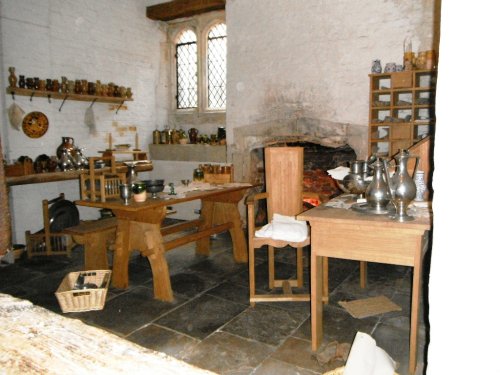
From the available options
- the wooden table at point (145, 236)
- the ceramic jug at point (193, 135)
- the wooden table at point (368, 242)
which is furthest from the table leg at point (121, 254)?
the ceramic jug at point (193, 135)

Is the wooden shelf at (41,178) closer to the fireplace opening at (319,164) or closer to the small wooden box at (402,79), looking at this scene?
the fireplace opening at (319,164)

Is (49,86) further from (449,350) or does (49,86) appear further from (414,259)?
(449,350)

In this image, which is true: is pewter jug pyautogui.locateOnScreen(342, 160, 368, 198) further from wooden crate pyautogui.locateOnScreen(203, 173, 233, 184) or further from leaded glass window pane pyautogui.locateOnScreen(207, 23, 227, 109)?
leaded glass window pane pyautogui.locateOnScreen(207, 23, 227, 109)

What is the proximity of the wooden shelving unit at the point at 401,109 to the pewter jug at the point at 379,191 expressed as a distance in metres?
2.47

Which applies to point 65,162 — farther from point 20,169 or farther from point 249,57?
point 249,57

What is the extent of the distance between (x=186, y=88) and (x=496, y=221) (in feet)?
23.3

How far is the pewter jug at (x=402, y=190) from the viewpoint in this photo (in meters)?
2.33

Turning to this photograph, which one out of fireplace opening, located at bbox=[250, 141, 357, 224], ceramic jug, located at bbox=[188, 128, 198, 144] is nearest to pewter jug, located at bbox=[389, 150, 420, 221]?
fireplace opening, located at bbox=[250, 141, 357, 224]

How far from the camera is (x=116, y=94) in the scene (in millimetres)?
6465

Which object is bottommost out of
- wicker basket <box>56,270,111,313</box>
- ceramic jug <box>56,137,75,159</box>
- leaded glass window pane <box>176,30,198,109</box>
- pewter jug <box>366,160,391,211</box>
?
wicker basket <box>56,270,111,313</box>

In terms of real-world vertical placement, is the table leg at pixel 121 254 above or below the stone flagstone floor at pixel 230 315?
above

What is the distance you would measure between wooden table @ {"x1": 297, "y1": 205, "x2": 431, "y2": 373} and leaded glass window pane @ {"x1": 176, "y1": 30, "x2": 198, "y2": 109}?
17.9 ft

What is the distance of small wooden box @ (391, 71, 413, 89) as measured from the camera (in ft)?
15.6

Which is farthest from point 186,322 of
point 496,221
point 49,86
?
point 49,86
